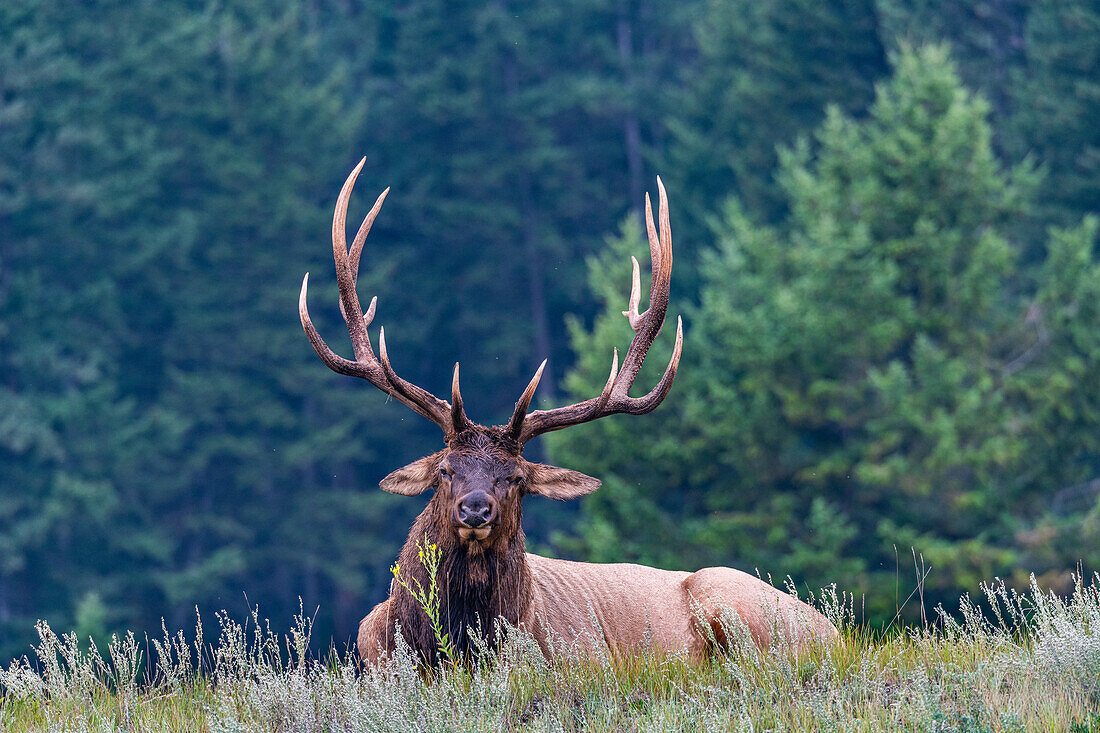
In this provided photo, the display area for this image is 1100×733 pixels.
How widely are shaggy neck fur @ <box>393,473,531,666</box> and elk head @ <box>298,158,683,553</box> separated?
0.02 meters

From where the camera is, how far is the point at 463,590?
237 inches

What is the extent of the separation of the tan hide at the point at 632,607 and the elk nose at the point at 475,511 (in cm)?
59

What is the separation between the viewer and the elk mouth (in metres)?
5.85

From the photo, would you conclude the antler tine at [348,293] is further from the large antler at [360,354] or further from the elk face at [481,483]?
the elk face at [481,483]

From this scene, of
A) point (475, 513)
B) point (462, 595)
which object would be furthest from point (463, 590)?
point (475, 513)

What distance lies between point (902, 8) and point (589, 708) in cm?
2694

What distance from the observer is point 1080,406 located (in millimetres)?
20625

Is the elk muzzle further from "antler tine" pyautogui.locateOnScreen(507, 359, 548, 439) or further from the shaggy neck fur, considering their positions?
"antler tine" pyautogui.locateOnScreen(507, 359, 548, 439)

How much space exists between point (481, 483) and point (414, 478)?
0.50m

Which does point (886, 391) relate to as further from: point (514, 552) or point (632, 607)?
point (514, 552)

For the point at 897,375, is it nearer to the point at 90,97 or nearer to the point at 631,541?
the point at 631,541

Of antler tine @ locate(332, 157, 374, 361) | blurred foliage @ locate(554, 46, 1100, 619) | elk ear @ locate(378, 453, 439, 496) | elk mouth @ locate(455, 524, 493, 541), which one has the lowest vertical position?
elk mouth @ locate(455, 524, 493, 541)

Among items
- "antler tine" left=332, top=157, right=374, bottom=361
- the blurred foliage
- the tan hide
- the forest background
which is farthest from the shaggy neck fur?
the blurred foliage

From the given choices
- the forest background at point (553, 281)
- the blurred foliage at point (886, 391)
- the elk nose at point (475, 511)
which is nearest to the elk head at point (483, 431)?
the elk nose at point (475, 511)
